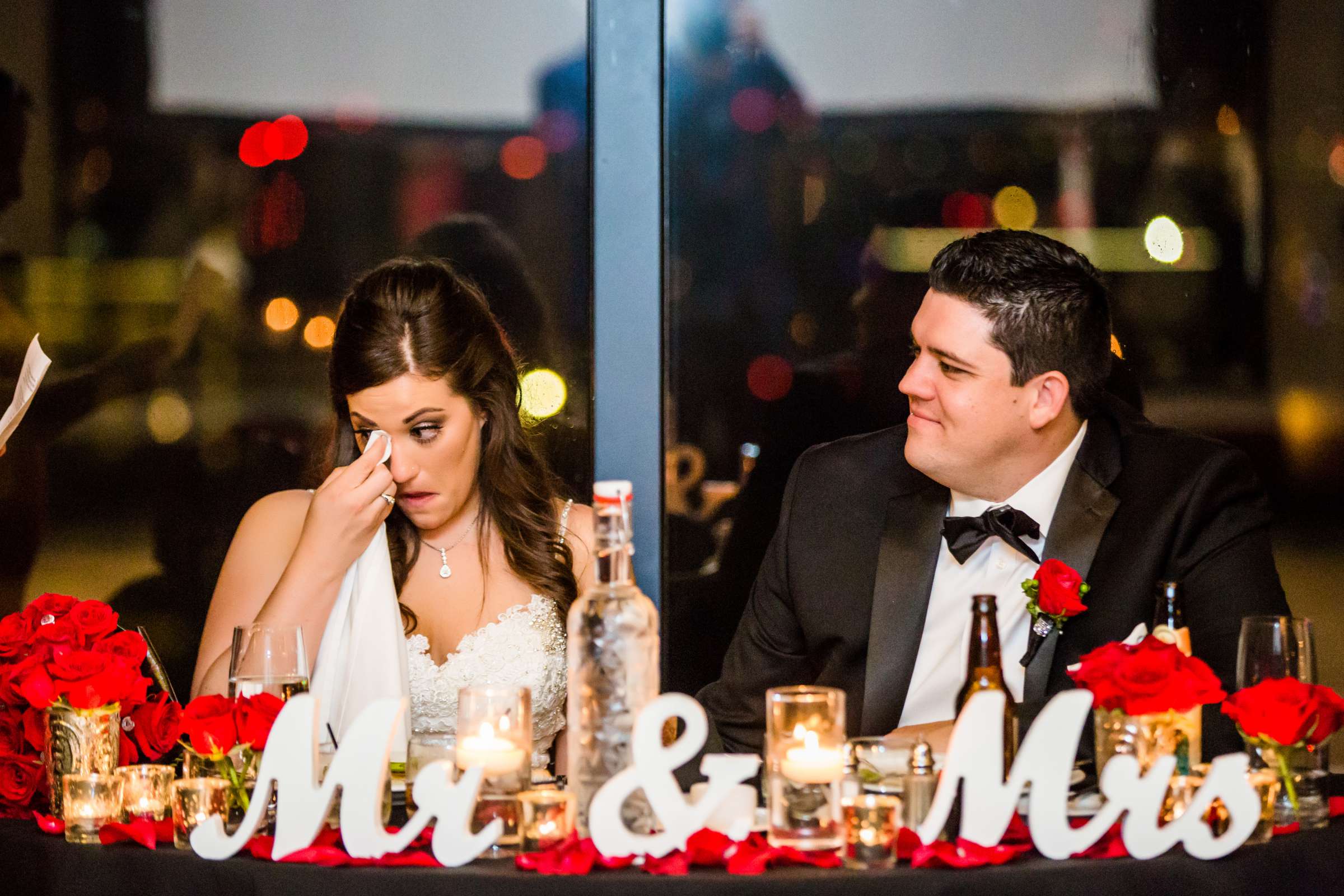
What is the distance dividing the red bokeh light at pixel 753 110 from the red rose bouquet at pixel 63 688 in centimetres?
184

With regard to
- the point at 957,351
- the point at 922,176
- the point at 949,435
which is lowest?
the point at 949,435

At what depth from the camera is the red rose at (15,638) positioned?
1838 mm

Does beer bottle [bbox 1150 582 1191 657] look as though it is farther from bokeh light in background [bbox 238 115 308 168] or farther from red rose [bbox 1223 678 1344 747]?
bokeh light in background [bbox 238 115 308 168]

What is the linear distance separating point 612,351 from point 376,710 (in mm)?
1664

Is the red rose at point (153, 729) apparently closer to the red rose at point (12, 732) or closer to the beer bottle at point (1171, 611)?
the red rose at point (12, 732)

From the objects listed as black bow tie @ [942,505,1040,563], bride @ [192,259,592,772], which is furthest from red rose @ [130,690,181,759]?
black bow tie @ [942,505,1040,563]

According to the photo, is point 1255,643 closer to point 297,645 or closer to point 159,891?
point 297,645

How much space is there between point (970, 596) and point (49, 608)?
1517 mm

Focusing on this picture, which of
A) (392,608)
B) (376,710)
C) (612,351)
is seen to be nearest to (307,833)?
(376,710)

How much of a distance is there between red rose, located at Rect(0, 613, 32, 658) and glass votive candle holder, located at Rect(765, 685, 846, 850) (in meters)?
1.04

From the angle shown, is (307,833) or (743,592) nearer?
(307,833)

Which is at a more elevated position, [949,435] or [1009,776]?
[949,435]

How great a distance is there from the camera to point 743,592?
320 cm

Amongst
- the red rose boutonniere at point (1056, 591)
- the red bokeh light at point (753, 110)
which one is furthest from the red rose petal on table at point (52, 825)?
the red bokeh light at point (753, 110)
